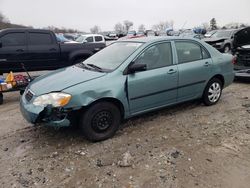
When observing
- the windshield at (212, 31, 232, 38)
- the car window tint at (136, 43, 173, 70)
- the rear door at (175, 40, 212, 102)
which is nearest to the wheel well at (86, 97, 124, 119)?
the car window tint at (136, 43, 173, 70)

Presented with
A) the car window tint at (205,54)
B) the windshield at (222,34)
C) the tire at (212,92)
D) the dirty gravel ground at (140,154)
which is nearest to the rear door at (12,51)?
the dirty gravel ground at (140,154)

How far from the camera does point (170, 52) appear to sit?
5.00 m

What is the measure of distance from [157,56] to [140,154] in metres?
1.92

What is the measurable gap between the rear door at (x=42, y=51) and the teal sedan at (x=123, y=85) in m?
3.68

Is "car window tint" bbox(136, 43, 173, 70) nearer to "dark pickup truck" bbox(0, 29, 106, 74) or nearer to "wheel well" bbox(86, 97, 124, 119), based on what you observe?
"wheel well" bbox(86, 97, 124, 119)

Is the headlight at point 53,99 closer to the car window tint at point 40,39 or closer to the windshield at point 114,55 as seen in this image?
the windshield at point 114,55

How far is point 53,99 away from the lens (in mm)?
3830

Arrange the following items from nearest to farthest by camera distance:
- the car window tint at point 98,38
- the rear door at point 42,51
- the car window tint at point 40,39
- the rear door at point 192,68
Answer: the rear door at point 192,68 < the rear door at point 42,51 < the car window tint at point 40,39 < the car window tint at point 98,38

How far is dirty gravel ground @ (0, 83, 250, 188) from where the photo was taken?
3188 millimetres

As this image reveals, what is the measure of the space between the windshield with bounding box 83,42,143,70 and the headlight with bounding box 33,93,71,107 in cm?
101

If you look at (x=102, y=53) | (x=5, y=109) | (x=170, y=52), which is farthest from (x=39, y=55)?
(x=170, y=52)

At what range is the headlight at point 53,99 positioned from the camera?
379 centimetres

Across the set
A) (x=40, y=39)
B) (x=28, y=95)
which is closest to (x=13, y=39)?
(x=40, y=39)

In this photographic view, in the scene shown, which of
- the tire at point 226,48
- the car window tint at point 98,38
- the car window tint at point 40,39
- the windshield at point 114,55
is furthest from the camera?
the car window tint at point 98,38
